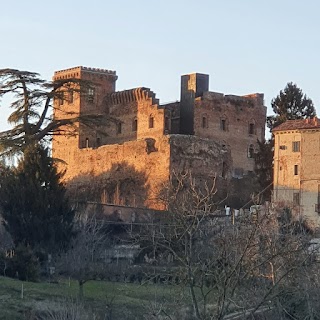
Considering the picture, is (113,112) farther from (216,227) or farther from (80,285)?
(80,285)

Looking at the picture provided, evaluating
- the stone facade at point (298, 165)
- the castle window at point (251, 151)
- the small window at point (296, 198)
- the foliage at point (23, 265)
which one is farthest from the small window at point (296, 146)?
the foliage at point (23, 265)

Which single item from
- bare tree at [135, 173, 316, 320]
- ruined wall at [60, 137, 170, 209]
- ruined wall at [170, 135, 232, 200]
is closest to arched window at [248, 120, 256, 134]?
ruined wall at [170, 135, 232, 200]

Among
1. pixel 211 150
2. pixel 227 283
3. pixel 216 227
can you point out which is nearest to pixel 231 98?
pixel 211 150

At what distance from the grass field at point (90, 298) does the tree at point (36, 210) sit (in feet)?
10.2

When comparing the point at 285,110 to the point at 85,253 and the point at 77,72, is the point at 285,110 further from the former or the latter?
the point at 85,253

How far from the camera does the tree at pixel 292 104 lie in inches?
2537

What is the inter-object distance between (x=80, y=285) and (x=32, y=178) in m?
7.49

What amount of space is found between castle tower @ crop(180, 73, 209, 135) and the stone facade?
10.9 meters

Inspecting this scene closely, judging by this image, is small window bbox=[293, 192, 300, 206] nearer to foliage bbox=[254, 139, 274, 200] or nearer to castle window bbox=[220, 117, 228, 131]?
foliage bbox=[254, 139, 274, 200]

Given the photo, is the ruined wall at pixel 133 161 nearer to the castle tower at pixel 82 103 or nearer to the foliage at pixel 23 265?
the castle tower at pixel 82 103

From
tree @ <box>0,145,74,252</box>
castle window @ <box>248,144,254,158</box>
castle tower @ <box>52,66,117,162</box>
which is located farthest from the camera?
castle tower @ <box>52,66,117,162</box>

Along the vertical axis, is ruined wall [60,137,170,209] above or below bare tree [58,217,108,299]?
above

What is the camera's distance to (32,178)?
46.8m

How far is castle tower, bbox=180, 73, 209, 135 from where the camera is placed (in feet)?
221
